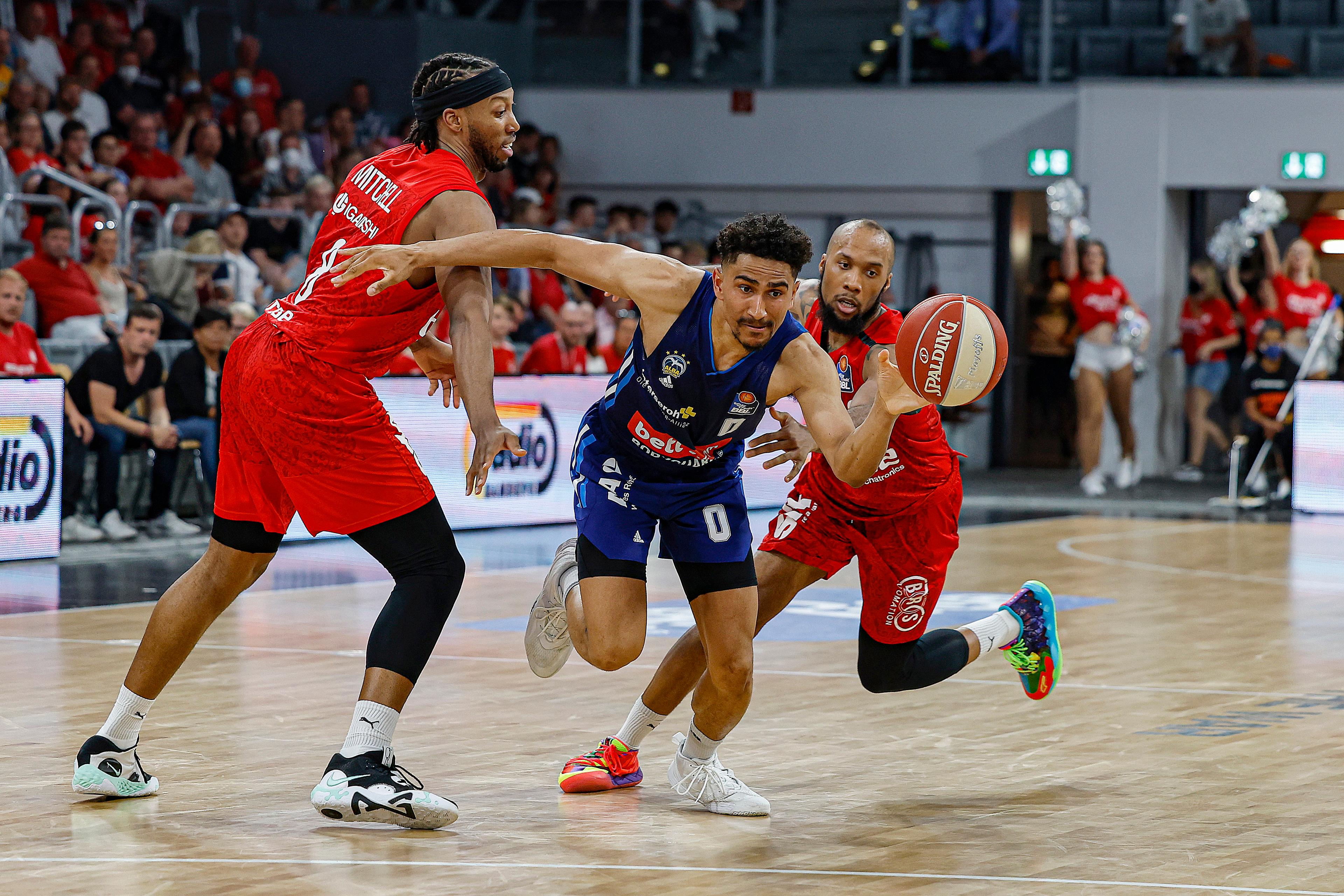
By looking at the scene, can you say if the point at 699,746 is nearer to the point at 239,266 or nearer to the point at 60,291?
the point at 60,291

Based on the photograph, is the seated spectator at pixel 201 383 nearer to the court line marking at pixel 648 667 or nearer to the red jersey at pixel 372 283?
the court line marking at pixel 648 667

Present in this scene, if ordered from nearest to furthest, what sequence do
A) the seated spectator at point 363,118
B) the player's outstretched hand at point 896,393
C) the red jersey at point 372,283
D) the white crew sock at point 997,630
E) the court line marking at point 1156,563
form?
the player's outstretched hand at point 896,393
the red jersey at point 372,283
the white crew sock at point 997,630
the court line marking at point 1156,563
the seated spectator at point 363,118

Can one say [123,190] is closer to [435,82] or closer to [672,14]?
[672,14]

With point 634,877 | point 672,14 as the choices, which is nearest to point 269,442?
point 634,877

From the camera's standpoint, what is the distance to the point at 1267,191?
17031mm

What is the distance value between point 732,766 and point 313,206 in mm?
10000

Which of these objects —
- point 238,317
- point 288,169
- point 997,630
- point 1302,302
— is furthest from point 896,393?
point 1302,302

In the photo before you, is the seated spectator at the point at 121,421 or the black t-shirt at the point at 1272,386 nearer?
the seated spectator at the point at 121,421

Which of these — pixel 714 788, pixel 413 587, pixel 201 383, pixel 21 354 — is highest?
pixel 21 354

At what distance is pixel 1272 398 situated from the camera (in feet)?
50.0

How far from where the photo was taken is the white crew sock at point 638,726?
17.7 feet

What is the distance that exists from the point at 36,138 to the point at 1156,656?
9260mm

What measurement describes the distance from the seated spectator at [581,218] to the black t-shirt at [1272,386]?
20.5 feet

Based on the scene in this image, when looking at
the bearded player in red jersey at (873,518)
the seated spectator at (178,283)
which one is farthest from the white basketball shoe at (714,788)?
the seated spectator at (178,283)
